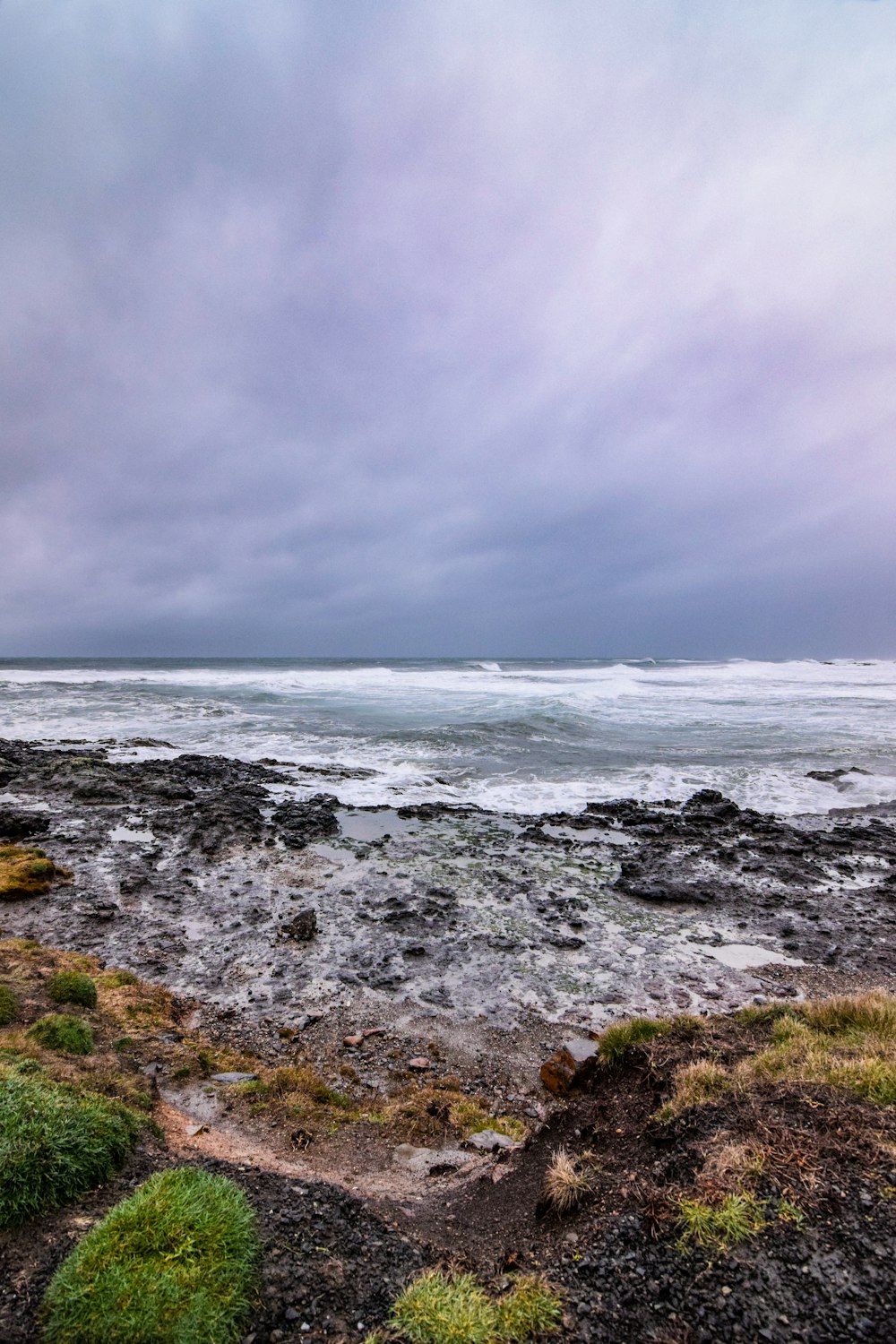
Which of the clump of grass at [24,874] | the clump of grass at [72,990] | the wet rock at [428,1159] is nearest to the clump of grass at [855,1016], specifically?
the wet rock at [428,1159]

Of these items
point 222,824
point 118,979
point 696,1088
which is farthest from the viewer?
point 222,824

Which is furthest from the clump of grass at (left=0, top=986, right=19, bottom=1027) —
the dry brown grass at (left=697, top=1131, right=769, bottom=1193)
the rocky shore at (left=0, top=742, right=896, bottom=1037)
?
the dry brown grass at (left=697, top=1131, right=769, bottom=1193)

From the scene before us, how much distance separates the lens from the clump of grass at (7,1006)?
530 centimetres

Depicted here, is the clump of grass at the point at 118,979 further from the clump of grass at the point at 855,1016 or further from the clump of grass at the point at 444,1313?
the clump of grass at the point at 855,1016

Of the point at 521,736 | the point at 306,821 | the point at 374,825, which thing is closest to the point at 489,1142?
the point at 374,825

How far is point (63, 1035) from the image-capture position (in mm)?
5188

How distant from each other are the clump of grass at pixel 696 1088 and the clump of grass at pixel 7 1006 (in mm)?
5662

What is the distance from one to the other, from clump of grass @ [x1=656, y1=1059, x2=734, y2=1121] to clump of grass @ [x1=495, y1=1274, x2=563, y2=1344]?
1.63 meters

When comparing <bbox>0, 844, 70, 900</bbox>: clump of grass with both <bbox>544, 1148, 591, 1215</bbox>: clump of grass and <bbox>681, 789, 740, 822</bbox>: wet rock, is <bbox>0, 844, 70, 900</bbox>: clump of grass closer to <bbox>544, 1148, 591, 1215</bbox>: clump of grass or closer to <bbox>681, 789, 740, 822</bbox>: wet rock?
<bbox>544, 1148, 591, 1215</bbox>: clump of grass

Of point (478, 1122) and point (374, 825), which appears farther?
point (374, 825)

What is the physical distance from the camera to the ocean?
59.4 ft

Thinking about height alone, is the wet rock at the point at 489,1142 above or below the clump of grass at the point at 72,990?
below

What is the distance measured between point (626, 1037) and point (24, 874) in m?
10.4

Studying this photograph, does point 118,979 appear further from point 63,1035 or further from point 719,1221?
point 719,1221
